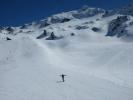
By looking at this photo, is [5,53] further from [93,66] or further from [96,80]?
[96,80]

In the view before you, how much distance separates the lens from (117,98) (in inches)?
746

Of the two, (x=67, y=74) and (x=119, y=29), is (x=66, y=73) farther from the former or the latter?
(x=119, y=29)

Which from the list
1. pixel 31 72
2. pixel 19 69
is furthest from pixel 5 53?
pixel 31 72

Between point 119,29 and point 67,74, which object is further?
point 119,29

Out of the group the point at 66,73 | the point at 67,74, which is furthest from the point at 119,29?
the point at 67,74

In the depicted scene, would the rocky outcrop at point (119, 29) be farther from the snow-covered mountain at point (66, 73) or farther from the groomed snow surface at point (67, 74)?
the groomed snow surface at point (67, 74)

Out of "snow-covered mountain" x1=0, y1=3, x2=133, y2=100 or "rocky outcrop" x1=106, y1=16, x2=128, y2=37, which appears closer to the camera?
"snow-covered mountain" x1=0, y1=3, x2=133, y2=100

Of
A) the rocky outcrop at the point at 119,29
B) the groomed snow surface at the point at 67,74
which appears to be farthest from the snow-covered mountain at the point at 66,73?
the rocky outcrop at the point at 119,29

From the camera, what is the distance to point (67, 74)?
93.7 feet

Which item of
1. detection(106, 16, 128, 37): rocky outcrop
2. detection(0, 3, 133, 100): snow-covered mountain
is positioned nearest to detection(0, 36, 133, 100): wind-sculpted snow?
detection(0, 3, 133, 100): snow-covered mountain

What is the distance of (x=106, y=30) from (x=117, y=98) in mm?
83429

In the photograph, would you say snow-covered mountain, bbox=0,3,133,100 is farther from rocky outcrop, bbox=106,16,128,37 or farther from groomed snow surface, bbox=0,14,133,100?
rocky outcrop, bbox=106,16,128,37

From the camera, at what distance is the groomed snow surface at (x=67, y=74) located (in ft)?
65.6

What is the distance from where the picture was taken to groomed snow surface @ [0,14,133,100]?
787 inches
